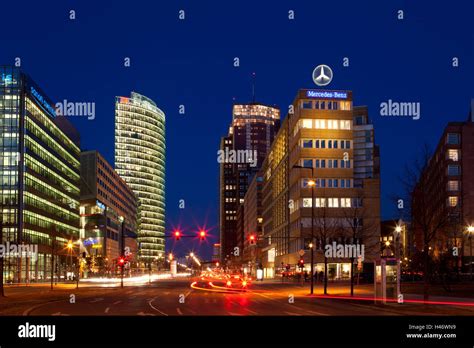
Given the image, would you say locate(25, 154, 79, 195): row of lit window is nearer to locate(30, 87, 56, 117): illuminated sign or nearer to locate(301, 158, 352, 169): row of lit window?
locate(30, 87, 56, 117): illuminated sign

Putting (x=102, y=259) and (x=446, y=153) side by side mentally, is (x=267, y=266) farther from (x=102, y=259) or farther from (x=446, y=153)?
(x=446, y=153)

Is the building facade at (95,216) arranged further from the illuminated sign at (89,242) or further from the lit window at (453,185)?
the lit window at (453,185)

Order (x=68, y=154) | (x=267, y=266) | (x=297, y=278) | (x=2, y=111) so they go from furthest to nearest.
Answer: (x=267, y=266), (x=68, y=154), (x=2, y=111), (x=297, y=278)

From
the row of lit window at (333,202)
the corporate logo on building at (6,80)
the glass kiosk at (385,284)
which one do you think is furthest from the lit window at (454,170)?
the glass kiosk at (385,284)

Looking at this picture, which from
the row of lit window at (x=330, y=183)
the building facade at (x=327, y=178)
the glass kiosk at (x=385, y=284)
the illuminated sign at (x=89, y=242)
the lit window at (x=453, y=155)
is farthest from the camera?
the illuminated sign at (x=89, y=242)

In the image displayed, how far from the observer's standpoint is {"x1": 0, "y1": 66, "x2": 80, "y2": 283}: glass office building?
113 m

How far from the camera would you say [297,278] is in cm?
10388

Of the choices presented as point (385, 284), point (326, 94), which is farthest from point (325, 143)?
point (385, 284)

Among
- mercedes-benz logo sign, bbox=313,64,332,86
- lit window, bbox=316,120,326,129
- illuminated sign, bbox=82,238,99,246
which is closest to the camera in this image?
mercedes-benz logo sign, bbox=313,64,332,86

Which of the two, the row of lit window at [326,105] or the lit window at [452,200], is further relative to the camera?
the lit window at [452,200]

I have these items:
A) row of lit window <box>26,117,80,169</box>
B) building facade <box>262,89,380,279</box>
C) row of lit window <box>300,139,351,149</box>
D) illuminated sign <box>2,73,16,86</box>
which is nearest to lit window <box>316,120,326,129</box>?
building facade <box>262,89,380,279</box>

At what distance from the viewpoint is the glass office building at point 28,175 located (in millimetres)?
113438
